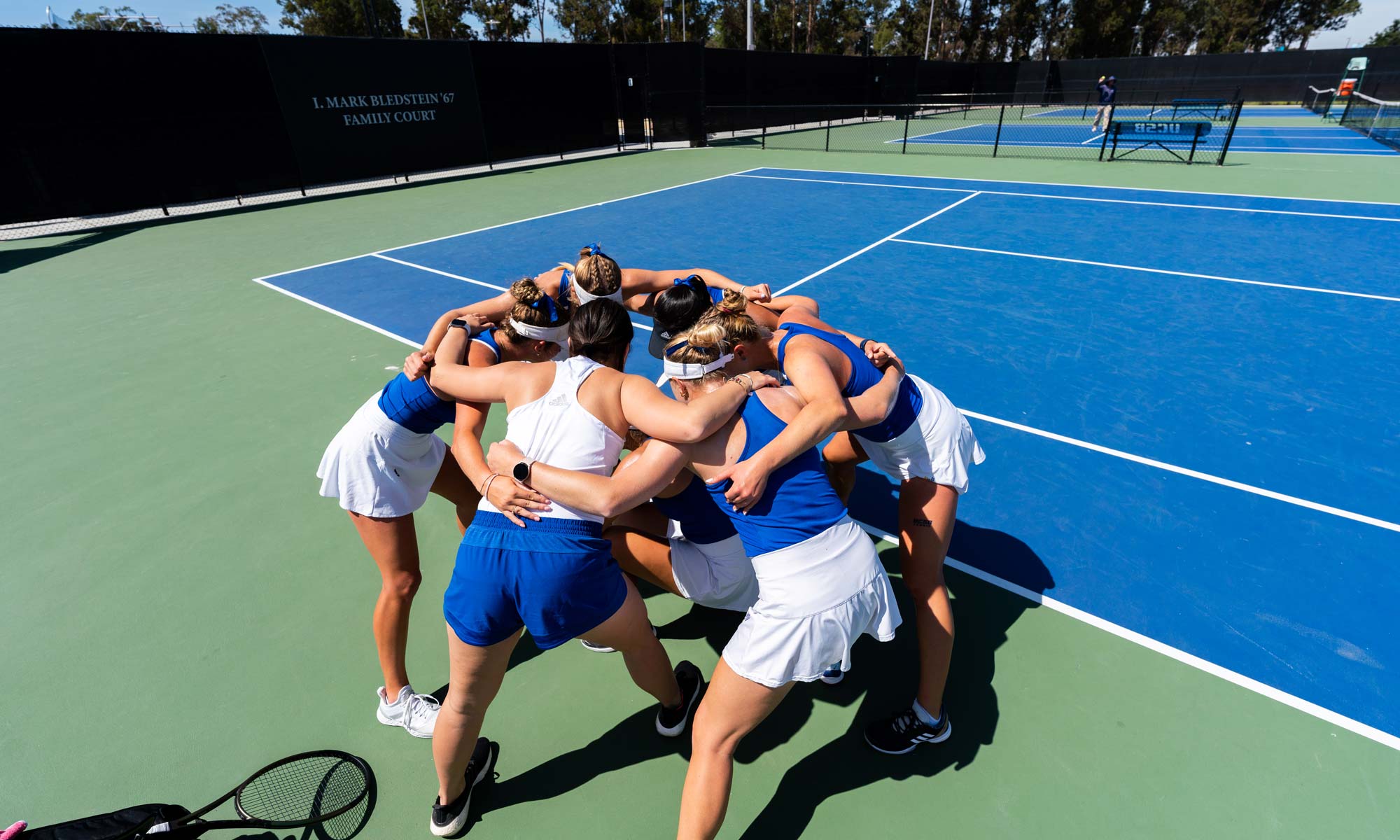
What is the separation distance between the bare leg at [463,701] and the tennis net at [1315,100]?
50.1 meters

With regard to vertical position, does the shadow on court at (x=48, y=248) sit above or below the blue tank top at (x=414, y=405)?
below

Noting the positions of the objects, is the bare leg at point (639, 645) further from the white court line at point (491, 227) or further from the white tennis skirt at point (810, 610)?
the white court line at point (491, 227)

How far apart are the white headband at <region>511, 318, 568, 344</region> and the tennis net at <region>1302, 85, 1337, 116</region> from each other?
4919 cm

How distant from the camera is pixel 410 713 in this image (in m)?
2.99

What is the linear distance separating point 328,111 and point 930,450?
2127 centimetres

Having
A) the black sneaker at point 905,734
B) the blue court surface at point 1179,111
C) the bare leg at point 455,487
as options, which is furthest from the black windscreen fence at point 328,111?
the black sneaker at point 905,734

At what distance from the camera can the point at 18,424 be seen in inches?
237

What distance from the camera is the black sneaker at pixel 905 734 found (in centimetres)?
279

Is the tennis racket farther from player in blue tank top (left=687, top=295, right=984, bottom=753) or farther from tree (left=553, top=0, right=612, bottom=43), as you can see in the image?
tree (left=553, top=0, right=612, bottom=43)

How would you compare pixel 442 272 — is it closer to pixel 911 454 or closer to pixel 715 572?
pixel 715 572

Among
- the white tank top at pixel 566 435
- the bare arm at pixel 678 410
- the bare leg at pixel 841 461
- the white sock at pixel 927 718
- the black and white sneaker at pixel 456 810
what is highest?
the bare arm at pixel 678 410

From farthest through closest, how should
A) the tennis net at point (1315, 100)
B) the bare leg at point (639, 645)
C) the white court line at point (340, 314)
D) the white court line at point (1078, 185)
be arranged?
1. the tennis net at point (1315, 100)
2. the white court line at point (1078, 185)
3. the white court line at point (340, 314)
4. the bare leg at point (639, 645)

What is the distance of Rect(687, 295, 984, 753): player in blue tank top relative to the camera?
2535mm

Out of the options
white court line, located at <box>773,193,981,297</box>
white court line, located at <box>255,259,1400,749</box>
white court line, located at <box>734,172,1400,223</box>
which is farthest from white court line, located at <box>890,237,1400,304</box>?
white court line, located at <box>255,259,1400,749</box>
